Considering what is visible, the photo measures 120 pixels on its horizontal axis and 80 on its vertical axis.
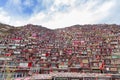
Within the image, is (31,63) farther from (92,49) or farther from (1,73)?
(92,49)

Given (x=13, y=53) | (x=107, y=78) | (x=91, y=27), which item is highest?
(x=91, y=27)

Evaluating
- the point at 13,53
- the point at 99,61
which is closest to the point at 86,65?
the point at 99,61

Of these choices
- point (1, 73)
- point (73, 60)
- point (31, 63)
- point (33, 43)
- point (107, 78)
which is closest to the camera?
point (107, 78)

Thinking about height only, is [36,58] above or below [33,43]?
below

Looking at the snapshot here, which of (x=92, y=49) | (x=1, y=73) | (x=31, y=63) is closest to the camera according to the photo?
(x=1, y=73)

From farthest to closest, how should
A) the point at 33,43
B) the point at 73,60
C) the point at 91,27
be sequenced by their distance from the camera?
the point at 91,27 < the point at 33,43 < the point at 73,60

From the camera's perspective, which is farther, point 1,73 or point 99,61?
point 99,61

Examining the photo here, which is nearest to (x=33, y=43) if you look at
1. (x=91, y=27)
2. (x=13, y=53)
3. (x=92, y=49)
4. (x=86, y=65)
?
(x=13, y=53)

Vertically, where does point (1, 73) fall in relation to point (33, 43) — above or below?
below

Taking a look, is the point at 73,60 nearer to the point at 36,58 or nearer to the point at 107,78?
the point at 36,58
